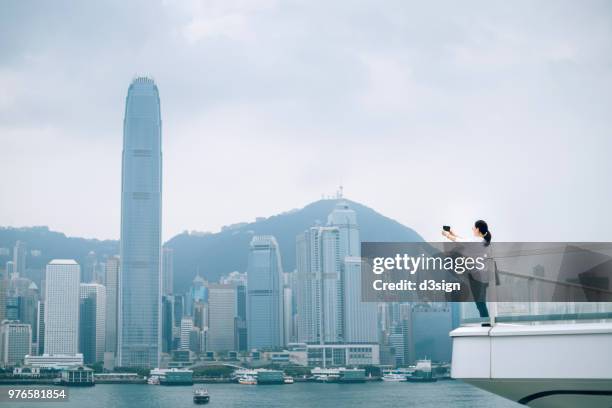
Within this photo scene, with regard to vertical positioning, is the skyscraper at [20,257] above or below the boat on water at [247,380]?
above

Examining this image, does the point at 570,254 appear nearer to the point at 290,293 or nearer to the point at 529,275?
the point at 529,275

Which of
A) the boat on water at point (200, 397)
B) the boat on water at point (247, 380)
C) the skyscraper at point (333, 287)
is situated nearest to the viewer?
the boat on water at point (200, 397)

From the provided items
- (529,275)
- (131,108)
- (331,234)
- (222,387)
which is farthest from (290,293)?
(529,275)

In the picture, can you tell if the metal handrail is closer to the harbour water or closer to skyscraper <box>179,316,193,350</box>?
the harbour water

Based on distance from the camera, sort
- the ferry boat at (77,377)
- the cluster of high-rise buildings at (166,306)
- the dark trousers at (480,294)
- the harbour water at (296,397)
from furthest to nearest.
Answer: the cluster of high-rise buildings at (166,306) < the ferry boat at (77,377) < the harbour water at (296,397) < the dark trousers at (480,294)

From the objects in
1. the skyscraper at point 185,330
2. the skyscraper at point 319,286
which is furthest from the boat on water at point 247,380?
the skyscraper at point 185,330

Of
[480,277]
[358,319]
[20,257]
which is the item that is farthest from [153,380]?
[480,277]

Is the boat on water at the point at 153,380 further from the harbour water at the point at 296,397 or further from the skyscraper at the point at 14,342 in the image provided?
the skyscraper at the point at 14,342

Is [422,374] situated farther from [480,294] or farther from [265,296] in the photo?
[480,294]
